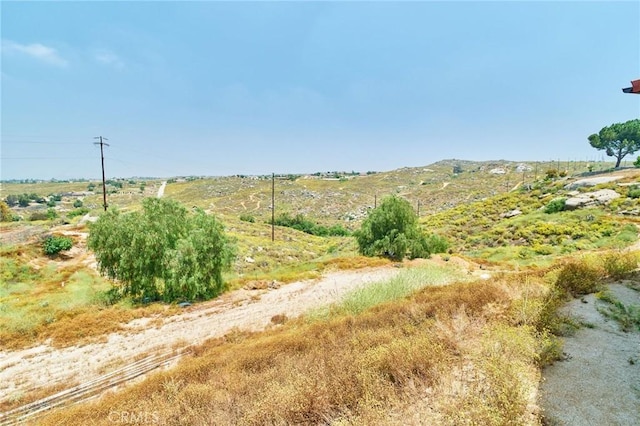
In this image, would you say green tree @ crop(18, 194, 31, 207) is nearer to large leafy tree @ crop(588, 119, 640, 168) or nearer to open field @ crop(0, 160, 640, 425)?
open field @ crop(0, 160, 640, 425)

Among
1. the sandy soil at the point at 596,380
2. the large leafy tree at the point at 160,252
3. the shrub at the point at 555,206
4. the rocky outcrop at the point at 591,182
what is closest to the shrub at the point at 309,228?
the shrub at the point at 555,206

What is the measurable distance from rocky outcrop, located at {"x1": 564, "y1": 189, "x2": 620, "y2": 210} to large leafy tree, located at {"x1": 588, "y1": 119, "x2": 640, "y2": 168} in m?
32.7

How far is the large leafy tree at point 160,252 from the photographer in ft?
42.9

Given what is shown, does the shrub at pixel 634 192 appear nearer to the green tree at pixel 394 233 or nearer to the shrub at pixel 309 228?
the green tree at pixel 394 233

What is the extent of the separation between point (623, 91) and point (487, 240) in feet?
76.7

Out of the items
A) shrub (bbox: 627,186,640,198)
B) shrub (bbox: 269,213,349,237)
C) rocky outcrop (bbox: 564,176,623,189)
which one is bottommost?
shrub (bbox: 269,213,349,237)

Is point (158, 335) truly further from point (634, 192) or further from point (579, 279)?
point (634, 192)

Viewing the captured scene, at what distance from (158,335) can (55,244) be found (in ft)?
71.3

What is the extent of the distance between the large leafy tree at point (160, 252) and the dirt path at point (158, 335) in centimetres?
144

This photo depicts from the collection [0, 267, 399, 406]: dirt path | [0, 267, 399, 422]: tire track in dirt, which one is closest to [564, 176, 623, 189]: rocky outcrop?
[0, 267, 399, 406]: dirt path

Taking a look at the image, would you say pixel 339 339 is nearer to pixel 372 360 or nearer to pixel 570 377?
pixel 372 360

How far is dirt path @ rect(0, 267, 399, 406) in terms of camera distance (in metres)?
7.53

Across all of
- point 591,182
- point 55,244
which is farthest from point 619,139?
point 55,244

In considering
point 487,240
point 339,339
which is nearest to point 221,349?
point 339,339
